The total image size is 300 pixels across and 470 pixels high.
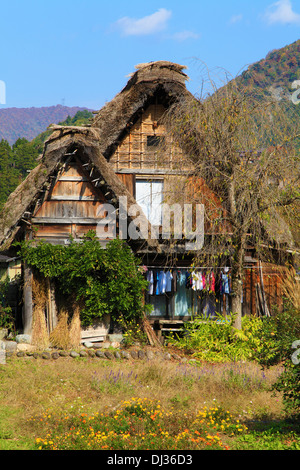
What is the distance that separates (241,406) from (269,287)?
921cm

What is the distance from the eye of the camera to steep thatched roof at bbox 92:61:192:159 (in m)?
15.3

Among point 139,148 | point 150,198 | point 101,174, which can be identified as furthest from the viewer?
point 150,198

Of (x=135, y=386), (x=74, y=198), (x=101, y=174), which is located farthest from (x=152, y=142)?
(x=135, y=386)

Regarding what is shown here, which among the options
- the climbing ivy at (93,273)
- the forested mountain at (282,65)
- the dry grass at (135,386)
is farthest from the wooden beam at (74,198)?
the forested mountain at (282,65)

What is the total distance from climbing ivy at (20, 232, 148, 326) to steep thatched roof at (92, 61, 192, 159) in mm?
3440

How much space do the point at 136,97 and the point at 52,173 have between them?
3.81 meters

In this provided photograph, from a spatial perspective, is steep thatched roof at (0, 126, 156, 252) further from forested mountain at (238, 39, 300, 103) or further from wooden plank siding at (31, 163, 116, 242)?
forested mountain at (238, 39, 300, 103)

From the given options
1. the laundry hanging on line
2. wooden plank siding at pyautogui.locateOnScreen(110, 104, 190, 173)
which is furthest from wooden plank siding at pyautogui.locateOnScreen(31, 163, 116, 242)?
the laundry hanging on line

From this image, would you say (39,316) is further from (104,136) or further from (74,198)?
(104,136)

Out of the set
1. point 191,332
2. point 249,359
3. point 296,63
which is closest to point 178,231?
point 191,332

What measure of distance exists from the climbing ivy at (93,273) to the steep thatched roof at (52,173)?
2.31ft

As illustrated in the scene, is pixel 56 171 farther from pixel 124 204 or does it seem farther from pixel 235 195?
pixel 235 195

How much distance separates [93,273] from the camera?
1340 centimetres

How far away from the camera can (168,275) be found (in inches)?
573
